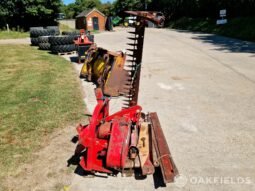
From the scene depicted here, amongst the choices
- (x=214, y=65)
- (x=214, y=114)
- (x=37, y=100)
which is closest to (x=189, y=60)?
(x=214, y=65)

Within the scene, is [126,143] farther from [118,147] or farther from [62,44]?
[62,44]

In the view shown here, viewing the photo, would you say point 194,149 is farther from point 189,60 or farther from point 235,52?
point 235,52

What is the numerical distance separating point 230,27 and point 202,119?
2271 centimetres

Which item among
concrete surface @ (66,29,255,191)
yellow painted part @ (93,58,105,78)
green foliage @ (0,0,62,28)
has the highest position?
green foliage @ (0,0,62,28)

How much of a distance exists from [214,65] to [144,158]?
9.19 meters

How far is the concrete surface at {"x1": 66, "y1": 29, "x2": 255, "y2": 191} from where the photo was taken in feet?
14.3

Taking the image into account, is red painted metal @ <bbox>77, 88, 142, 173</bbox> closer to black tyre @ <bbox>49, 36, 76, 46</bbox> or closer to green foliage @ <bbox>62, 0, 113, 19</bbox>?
black tyre @ <bbox>49, 36, 76, 46</bbox>

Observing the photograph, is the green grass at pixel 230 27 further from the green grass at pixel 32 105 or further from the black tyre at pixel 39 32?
the green grass at pixel 32 105

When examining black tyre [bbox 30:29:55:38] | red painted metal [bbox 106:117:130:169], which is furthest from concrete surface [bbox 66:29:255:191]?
black tyre [bbox 30:29:55:38]

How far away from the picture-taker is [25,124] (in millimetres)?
6418

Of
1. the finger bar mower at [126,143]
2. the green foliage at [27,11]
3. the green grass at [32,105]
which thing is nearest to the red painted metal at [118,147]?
the finger bar mower at [126,143]

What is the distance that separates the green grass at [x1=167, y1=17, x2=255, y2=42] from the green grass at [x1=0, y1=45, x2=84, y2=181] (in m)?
15.9

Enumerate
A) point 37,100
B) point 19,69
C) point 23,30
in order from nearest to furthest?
point 37,100 → point 19,69 → point 23,30

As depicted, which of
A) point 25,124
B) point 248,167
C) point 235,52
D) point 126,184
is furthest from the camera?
point 235,52
